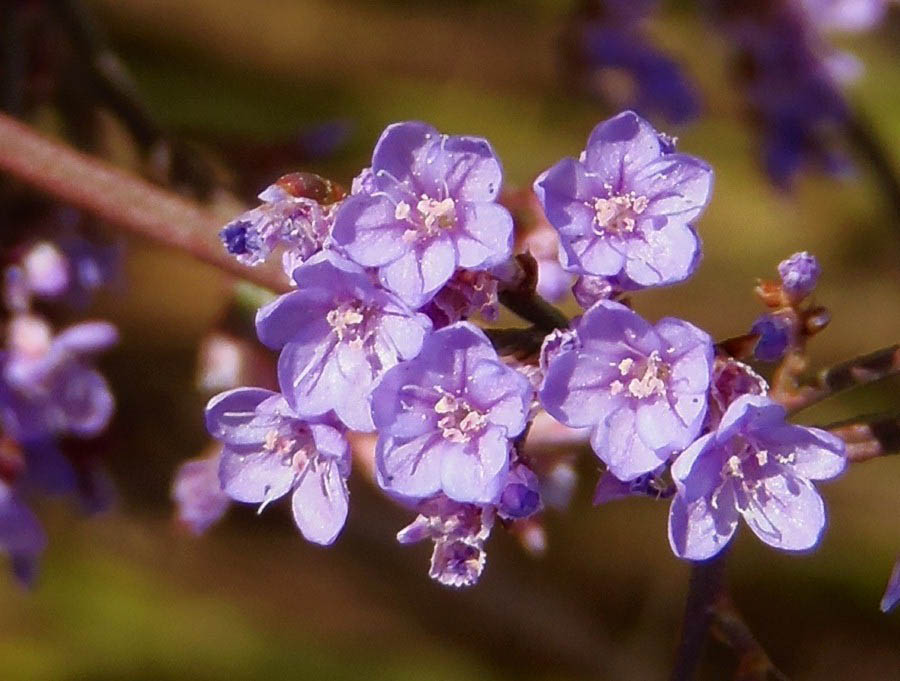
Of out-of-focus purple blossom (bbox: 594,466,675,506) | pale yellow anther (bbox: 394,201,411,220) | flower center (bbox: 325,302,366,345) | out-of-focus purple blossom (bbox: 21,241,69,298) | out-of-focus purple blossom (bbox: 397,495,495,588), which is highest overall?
out-of-focus purple blossom (bbox: 21,241,69,298)

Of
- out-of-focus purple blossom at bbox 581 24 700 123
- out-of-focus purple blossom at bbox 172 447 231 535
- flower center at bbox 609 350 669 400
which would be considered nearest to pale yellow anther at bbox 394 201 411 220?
flower center at bbox 609 350 669 400

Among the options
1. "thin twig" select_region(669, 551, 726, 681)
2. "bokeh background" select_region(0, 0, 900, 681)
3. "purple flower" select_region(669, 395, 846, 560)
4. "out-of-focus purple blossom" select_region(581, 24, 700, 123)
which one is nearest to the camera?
"purple flower" select_region(669, 395, 846, 560)

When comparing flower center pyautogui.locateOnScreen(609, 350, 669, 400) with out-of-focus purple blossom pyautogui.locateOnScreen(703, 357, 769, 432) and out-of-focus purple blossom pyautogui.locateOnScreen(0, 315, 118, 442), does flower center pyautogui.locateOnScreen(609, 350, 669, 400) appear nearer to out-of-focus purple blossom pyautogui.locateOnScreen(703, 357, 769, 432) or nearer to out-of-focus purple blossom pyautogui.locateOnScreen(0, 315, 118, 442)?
out-of-focus purple blossom pyautogui.locateOnScreen(703, 357, 769, 432)

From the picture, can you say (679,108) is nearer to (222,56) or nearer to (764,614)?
(764,614)

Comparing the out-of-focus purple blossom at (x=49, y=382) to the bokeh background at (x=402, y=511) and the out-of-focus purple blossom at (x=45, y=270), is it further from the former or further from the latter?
the bokeh background at (x=402, y=511)

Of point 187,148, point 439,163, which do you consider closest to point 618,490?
point 439,163

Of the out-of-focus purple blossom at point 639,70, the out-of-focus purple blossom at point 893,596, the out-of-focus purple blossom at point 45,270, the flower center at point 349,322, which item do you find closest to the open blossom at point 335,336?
the flower center at point 349,322

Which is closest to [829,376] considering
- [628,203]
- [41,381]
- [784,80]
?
[628,203]
